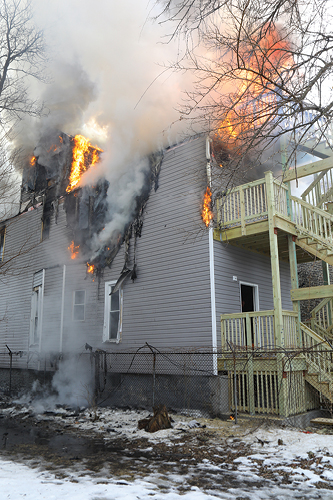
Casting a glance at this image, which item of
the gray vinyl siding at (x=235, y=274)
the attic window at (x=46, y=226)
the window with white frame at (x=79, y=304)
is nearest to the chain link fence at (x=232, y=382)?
the gray vinyl siding at (x=235, y=274)

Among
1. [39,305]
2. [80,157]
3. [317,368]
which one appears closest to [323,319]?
[317,368]

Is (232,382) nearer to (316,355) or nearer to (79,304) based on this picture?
(316,355)

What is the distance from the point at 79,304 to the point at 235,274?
603 cm

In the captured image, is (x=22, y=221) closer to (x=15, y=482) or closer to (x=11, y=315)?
(x=11, y=315)

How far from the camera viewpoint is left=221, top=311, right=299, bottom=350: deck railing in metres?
9.89

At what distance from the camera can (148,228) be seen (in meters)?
12.8

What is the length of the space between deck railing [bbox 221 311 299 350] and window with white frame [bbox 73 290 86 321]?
592cm

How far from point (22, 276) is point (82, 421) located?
9.55 m

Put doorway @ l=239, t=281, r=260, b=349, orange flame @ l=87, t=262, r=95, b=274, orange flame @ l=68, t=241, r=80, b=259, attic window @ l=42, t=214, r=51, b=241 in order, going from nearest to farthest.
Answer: doorway @ l=239, t=281, r=260, b=349, orange flame @ l=87, t=262, r=95, b=274, orange flame @ l=68, t=241, r=80, b=259, attic window @ l=42, t=214, r=51, b=241

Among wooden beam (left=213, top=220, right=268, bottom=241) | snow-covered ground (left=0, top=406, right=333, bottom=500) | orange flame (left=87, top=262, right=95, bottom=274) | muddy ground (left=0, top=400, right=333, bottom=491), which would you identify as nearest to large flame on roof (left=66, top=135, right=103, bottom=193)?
orange flame (left=87, top=262, right=95, bottom=274)

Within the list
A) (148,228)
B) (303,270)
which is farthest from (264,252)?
(303,270)

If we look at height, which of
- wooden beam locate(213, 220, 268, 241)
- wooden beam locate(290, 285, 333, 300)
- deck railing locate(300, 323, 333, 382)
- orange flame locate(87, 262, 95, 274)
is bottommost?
deck railing locate(300, 323, 333, 382)

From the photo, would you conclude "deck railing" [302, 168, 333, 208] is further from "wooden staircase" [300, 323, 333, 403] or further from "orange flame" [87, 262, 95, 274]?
"orange flame" [87, 262, 95, 274]

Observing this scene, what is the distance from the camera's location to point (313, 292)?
34.4 ft
